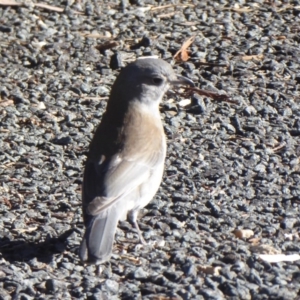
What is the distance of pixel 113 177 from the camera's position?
6.54 meters

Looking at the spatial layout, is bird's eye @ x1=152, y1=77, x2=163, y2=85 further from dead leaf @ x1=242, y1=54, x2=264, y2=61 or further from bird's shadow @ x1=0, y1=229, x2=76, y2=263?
dead leaf @ x1=242, y1=54, x2=264, y2=61

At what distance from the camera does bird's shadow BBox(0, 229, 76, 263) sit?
21.3 ft

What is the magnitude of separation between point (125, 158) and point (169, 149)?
53.0 inches

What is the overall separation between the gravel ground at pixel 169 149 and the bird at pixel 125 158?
301 millimetres

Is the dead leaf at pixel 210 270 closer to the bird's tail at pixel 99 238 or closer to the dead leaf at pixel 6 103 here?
the bird's tail at pixel 99 238

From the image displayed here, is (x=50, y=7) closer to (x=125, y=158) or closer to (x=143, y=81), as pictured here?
(x=143, y=81)

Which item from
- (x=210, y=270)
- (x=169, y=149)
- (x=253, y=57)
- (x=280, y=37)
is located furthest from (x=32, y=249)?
(x=280, y=37)

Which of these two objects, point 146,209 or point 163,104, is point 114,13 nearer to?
point 163,104

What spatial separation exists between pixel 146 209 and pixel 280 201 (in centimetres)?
102

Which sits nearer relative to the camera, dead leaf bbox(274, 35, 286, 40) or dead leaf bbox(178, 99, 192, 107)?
dead leaf bbox(178, 99, 192, 107)

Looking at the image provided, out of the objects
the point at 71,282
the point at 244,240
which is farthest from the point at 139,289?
the point at 244,240

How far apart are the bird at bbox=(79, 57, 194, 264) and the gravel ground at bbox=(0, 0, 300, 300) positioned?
301 millimetres

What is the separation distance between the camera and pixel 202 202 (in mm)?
7238

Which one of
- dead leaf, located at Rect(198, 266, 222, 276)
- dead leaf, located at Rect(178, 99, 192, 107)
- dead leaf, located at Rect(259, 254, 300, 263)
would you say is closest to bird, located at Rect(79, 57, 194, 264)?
dead leaf, located at Rect(198, 266, 222, 276)
